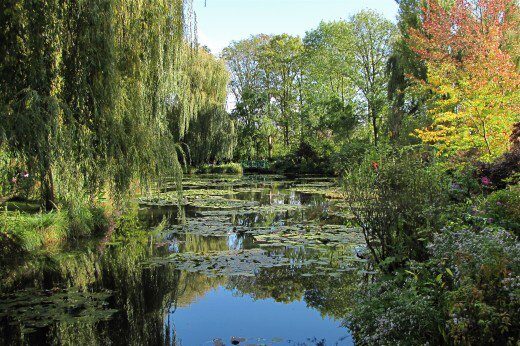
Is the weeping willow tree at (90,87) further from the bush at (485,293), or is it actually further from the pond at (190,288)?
the bush at (485,293)

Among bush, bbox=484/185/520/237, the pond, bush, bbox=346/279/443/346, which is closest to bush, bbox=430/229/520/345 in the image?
bush, bbox=346/279/443/346

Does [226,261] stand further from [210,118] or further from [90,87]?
[210,118]

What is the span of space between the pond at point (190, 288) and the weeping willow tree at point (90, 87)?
1.49 metres

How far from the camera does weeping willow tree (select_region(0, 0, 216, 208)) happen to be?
197 inches

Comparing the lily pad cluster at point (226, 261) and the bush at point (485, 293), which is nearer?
the bush at point (485, 293)

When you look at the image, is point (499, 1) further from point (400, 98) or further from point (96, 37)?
point (96, 37)

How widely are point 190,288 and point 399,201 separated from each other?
3.33m

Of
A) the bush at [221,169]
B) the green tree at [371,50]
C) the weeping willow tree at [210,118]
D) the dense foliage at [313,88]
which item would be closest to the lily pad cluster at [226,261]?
the dense foliage at [313,88]

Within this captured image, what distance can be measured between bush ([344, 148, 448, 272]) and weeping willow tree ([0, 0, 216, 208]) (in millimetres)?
3238

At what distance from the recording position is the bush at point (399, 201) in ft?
18.2

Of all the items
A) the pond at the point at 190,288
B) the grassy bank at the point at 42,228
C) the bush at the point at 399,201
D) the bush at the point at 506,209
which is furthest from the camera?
the grassy bank at the point at 42,228

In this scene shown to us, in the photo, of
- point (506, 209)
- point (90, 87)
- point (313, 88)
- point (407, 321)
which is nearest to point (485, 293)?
point (407, 321)

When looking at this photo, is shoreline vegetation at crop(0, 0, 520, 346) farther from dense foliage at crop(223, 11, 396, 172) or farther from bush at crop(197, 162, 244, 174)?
bush at crop(197, 162, 244, 174)

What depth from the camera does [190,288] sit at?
661 centimetres
